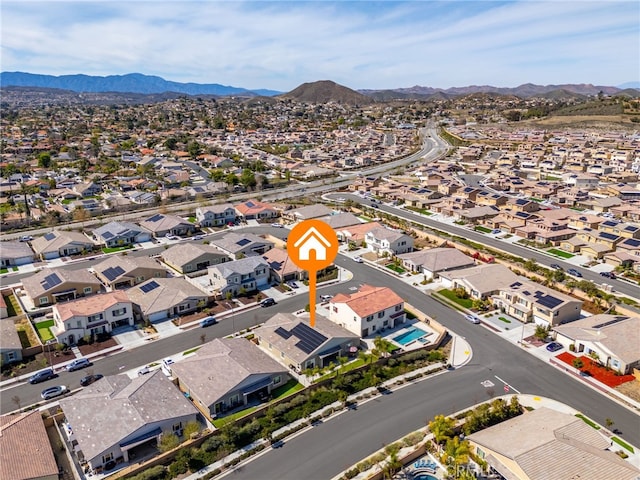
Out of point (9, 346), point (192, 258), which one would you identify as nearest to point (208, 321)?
point (192, 258)

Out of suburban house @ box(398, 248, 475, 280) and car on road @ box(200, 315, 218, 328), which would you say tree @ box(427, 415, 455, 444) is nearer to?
car on road @ box(200, 315, 218, 328)

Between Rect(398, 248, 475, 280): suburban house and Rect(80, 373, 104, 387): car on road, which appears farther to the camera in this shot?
Rect(398, 248, 475, 280): suburban house

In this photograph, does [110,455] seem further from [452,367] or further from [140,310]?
[452,367]

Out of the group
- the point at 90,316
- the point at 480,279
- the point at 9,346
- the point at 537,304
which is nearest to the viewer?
the point at 9,346

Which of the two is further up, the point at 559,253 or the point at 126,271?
the point at 126,271

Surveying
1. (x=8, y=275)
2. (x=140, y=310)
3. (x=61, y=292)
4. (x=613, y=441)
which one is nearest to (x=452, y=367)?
(x=613, y=441)

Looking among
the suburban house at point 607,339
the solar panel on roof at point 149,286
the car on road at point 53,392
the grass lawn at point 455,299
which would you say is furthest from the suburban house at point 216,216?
the suburban house at point 607,339

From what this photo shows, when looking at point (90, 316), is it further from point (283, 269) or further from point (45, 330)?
point (283, 269)

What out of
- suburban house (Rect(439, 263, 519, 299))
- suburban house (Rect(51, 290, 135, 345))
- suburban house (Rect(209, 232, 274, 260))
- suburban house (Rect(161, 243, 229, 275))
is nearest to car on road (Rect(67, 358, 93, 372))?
suburban house (Rect(51, 290, 135, 345))
